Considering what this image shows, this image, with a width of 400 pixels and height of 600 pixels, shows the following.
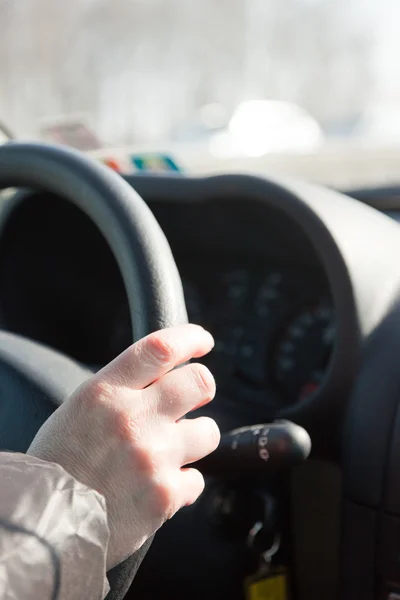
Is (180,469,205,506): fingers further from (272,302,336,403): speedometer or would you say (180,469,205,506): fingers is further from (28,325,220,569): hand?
(272,302,336,403): speedometer

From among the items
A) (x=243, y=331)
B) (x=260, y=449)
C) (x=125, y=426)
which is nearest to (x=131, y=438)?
(x=125, y=426)

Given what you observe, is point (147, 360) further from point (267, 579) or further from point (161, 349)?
point (267, 579)

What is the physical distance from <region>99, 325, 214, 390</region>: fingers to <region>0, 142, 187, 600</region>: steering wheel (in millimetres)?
117

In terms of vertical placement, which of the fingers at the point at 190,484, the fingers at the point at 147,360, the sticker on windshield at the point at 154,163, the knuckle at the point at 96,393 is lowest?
the sticker on windshield at the point at 154,163

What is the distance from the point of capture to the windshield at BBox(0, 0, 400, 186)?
216 cm

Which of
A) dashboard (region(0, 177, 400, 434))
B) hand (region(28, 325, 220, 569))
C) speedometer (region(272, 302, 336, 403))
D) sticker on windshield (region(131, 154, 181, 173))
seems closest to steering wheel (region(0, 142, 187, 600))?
hand (region(28, 325, 220, 569))

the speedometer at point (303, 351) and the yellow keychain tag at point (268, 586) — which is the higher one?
the speedometer at point (303, 351)

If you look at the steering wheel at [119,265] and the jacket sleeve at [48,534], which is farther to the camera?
the steering wheel at [119,265]

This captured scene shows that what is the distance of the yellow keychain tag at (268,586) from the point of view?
4.27 ft

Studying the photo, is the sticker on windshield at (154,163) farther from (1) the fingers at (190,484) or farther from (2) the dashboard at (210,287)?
(1) the fingers at (190,484)

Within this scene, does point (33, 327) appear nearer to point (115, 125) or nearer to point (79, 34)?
point (115, 125)

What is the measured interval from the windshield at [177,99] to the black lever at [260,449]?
984 millimetres

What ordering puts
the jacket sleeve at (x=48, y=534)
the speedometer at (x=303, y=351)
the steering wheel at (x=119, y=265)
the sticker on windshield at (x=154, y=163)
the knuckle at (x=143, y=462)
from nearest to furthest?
the jacket sleeve at (x=48, y=534) → the knuckle at (x=143, y=462) → the steering wheel at (x=119, y=265) → the speedometer at (x=303, y=351) → the sticker on windshield at (x=154, y=163)

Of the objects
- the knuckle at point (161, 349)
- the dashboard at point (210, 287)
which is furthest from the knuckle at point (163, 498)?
the dashboard at point (210, 287)
